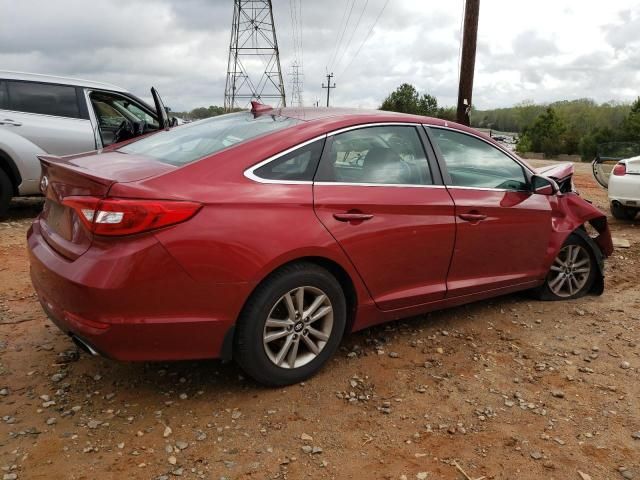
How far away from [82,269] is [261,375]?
3.39ft

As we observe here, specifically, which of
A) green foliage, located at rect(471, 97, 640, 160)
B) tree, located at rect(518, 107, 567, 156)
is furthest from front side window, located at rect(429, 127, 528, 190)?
tree, located at rect(518, 107, 567, 156)

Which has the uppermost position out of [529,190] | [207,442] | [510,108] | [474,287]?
[510,108]

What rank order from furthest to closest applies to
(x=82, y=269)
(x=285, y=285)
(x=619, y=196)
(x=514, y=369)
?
(x=619, y=196)
(x=514, y=369)
(x=285, y=285)
(x=82, y=269)

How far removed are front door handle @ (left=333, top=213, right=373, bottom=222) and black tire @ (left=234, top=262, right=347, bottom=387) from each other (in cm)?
30

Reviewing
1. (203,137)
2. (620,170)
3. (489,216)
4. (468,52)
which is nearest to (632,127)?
(468,52)

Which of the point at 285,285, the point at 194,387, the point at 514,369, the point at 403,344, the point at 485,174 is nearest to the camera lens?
the point at 285,285

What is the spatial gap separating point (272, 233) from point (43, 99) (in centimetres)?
555

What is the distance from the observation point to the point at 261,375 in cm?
293

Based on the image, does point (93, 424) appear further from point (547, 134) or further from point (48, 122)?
point (547, 134)

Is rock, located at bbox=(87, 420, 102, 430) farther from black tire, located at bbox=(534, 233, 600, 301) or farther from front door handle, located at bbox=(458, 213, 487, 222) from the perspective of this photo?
black tire, located at bbox=(534, 233, 600, 301)

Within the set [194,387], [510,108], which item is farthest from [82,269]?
[510,108]

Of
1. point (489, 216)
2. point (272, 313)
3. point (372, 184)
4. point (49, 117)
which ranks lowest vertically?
point (272, 313)

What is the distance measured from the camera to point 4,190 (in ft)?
21.8

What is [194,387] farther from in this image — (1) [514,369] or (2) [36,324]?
(1) [514,369]
